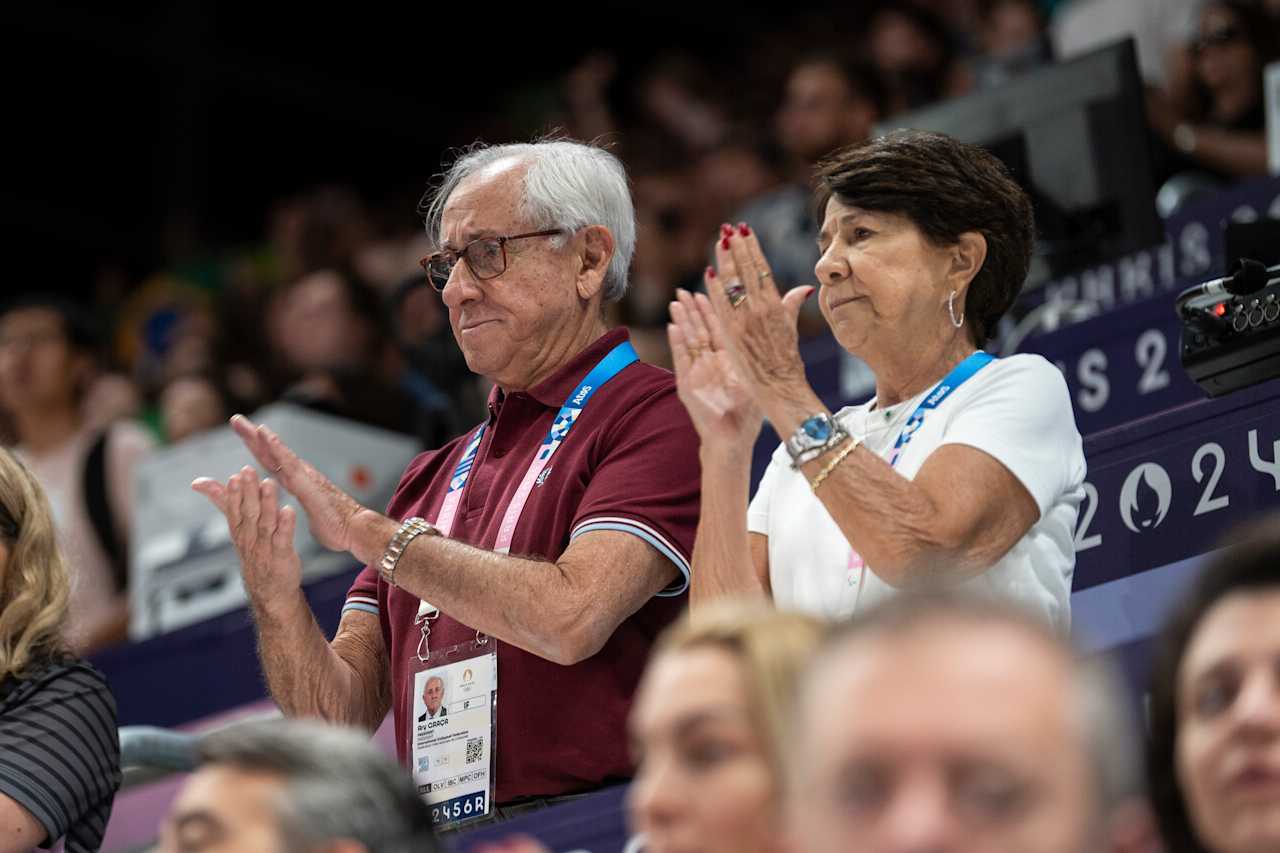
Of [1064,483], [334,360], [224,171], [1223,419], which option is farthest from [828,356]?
[224,171]

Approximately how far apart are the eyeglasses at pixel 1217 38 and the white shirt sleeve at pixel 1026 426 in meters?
2.84

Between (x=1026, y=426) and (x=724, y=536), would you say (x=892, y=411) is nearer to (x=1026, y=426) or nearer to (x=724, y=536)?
(x=1026, y=426)

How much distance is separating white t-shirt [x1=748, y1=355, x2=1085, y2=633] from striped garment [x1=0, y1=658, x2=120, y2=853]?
42.5 inches

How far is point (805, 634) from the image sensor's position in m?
1.75

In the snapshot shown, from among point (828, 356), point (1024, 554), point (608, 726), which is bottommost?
point (608, 726)

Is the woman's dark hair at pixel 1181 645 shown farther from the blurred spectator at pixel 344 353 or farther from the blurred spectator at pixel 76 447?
the blurred spectator at pixel 76 447

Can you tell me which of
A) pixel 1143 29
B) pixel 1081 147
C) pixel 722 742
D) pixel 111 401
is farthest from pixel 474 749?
pixel 111 401

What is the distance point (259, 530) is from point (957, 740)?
1.84 m

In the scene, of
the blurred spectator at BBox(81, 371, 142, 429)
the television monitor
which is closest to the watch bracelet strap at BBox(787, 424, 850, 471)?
the television monitor

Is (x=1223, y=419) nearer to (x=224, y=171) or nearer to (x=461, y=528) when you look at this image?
(x=461, y=528)

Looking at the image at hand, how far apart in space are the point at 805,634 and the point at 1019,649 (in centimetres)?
36

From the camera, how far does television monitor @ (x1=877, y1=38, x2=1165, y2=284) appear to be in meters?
4.43

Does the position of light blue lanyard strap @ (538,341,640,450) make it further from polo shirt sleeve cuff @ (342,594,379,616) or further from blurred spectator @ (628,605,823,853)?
blurred spectator @ (628,605,823,853)

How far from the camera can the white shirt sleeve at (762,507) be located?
287 centimetres
